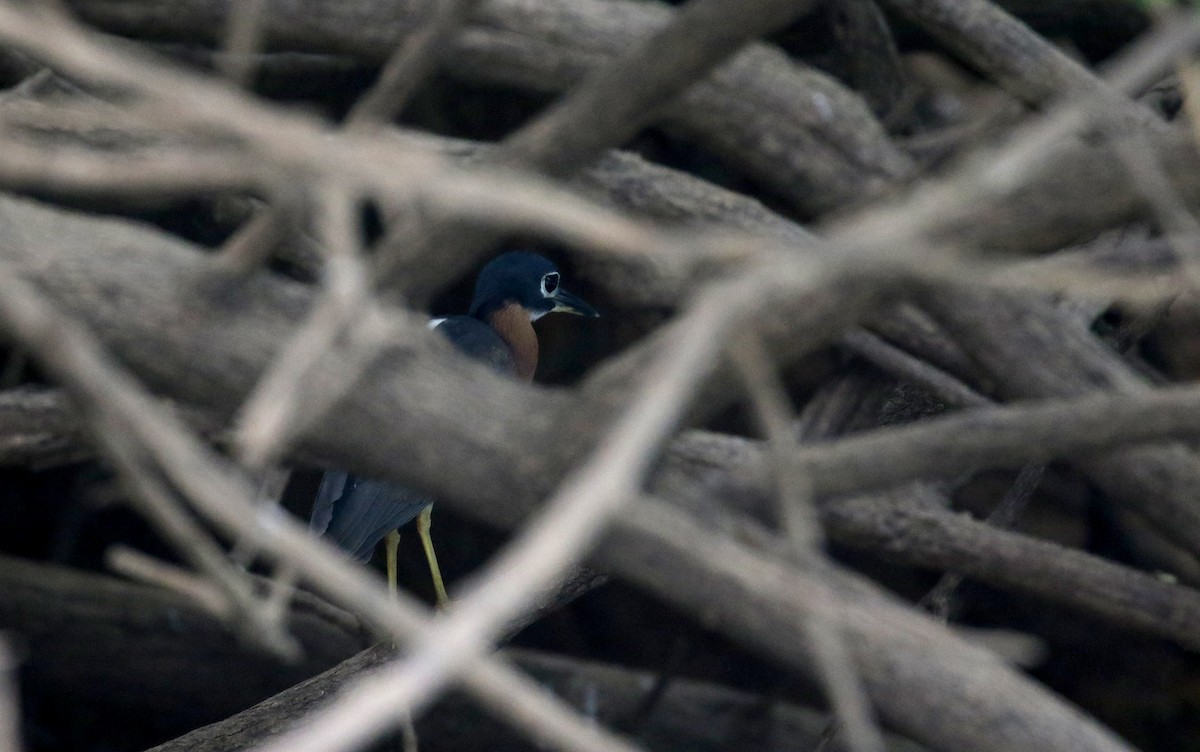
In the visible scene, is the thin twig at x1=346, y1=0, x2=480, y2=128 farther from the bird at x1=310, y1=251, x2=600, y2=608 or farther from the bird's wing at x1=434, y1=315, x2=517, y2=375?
the bird's wing at x1=434, y1=315, x2=517, y2=375

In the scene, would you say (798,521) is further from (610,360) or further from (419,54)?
(610,360)

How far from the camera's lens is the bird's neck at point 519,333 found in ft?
13.5

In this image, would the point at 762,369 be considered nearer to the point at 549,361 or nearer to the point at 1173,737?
the point at 549,361

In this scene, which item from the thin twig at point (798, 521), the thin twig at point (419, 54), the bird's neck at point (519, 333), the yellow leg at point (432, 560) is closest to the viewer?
Result: the thin twig at point (798, 521)

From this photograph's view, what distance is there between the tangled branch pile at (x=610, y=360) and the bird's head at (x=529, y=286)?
0.34 metres

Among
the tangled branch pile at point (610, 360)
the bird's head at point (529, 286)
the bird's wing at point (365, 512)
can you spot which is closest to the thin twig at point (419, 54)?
the tangled branch pile at point (610, 360)

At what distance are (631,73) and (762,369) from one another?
0.54 metres

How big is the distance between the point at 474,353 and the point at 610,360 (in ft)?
6.26

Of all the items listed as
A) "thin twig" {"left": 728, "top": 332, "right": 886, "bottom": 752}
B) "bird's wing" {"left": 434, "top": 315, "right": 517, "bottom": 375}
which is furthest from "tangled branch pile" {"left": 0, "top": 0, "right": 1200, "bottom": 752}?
"bird's wing" {"left": 434, "top": 315, "right": 517, "bottom": 375}

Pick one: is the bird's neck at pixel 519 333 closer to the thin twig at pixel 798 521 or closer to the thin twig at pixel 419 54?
the thin twig at pixel 419 54

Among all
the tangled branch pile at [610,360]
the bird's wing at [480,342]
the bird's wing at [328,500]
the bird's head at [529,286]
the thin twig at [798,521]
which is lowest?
the thin twig at [798,521]

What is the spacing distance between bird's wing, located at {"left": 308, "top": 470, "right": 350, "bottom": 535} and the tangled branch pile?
203 mm

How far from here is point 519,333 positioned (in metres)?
4.12

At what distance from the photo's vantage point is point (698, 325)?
0.99m
